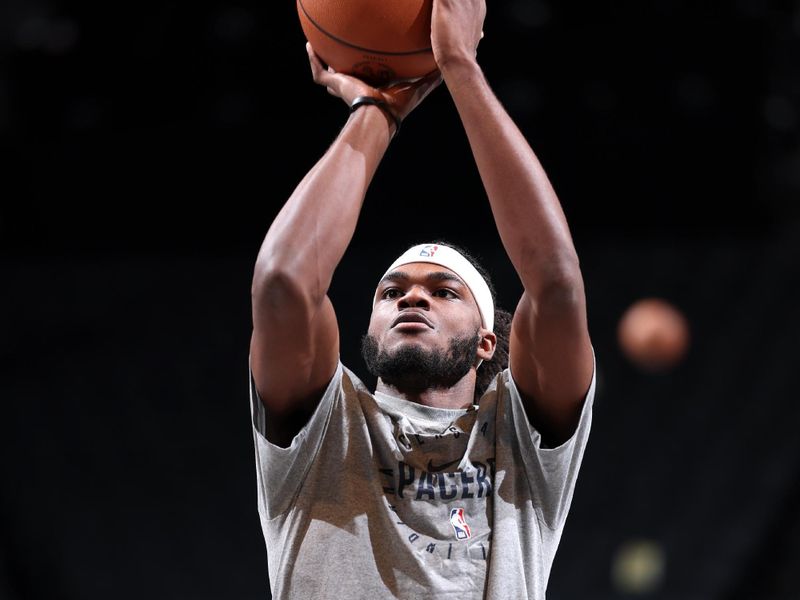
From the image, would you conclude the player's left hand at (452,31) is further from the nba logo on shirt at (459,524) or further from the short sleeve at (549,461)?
the nba logo on shirt at (459,524)

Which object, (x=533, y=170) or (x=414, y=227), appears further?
(x=414, y=227)

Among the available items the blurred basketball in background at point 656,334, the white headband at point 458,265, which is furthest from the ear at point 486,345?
the blurred basketball in background at point 656,334

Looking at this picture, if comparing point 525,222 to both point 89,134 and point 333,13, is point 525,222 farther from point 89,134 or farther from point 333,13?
point 89,134

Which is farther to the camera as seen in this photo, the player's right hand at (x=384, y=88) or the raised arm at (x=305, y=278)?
the player's right hand at (x=384, y=88)

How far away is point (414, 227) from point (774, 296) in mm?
1964

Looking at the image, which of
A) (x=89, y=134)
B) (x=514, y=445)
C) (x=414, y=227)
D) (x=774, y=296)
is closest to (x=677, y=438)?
(x=774, y=296)

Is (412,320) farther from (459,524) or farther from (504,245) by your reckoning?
(459,524)

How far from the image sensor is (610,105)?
19.7 feet

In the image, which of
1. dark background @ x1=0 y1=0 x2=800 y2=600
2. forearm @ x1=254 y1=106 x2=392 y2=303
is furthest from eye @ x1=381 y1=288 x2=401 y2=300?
dark background @ x1=0 y1=0 x2=800 y2=600

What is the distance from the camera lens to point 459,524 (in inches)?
80.8

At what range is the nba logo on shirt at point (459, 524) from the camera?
2039mm

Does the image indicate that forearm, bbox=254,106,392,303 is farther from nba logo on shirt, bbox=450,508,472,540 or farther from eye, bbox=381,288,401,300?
nba logo on shirt, bbox=450,508,472,540

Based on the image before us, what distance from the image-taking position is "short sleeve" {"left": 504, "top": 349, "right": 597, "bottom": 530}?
2.12 m

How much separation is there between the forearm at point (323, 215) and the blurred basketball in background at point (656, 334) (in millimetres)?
4137
